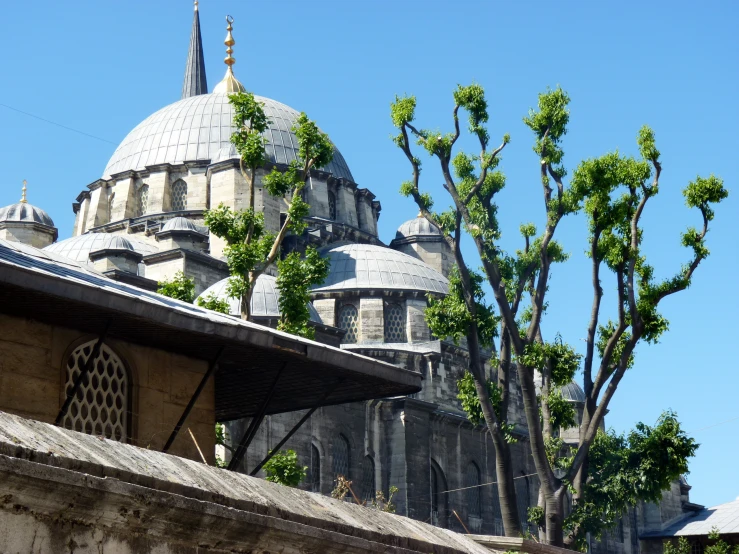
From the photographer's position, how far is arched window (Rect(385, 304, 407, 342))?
37925 millimetres

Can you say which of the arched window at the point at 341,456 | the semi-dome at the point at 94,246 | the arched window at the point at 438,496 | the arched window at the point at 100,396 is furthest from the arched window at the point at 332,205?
the arched window at the point at 100,396

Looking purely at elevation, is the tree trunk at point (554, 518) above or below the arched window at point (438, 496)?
below

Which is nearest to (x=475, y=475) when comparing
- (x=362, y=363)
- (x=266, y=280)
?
(x=266, y=280)

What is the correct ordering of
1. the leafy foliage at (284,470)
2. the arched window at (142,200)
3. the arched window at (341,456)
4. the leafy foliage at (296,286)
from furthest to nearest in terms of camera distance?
the arched window at (142,200)
the arched window at (341,456)
the leafy foliage at (296,286)
the leafy foliage at (284,470)

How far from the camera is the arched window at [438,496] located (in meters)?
34.9

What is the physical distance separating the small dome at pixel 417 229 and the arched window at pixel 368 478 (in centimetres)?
1579

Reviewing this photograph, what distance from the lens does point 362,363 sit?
34.1 ft

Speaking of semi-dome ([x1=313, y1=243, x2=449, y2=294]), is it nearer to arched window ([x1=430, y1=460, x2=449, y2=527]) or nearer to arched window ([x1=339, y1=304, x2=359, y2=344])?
arched window ([x1=339, y1=304, x2=359, y2=344])

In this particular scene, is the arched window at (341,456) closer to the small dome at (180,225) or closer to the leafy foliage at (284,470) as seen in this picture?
the small dome at (180,225)

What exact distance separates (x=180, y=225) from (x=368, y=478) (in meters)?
10.5

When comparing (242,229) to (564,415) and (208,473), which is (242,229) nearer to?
(564,415)

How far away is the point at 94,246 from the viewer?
122ft

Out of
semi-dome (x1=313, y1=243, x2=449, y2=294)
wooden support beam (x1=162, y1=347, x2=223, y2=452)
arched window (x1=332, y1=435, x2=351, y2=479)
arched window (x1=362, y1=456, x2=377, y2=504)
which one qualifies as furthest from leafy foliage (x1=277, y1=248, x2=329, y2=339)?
semi-dome (x1=313, y1=243, x2=449, y2=294)

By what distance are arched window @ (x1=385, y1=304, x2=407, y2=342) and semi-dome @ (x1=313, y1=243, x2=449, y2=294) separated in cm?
66
